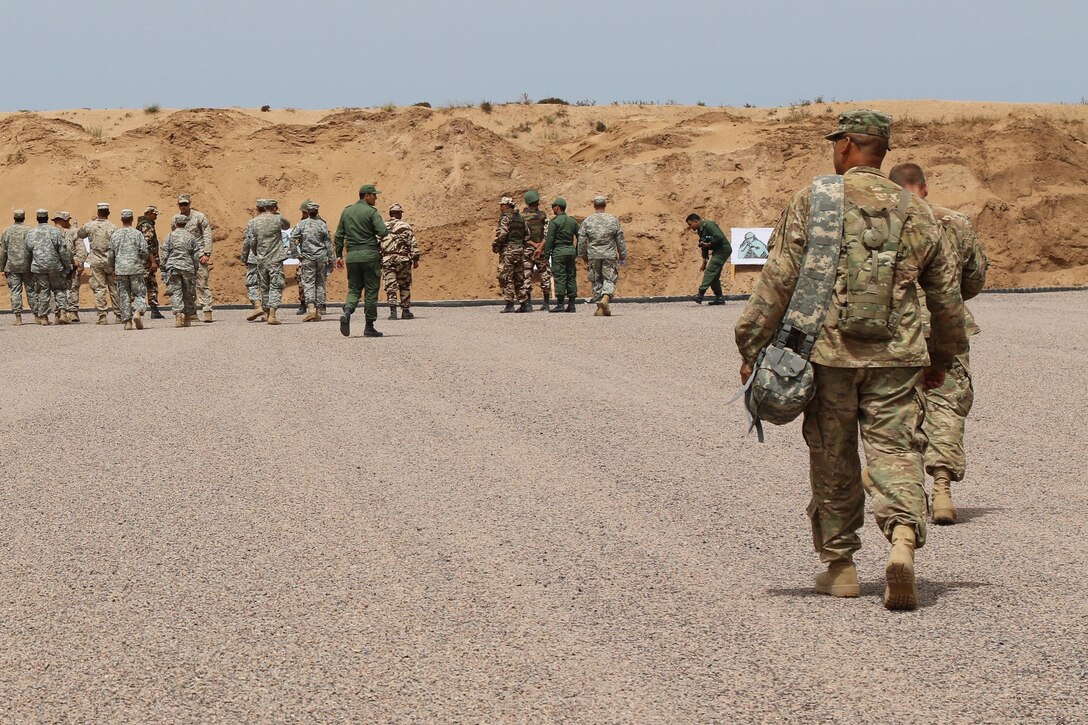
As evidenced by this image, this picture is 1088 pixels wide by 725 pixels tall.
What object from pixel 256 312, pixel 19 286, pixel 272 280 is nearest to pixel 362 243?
pixel 272 280

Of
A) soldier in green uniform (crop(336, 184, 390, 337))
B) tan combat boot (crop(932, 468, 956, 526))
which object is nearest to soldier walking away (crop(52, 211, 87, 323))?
soldier in green uniform (crop(336, 184, 390, 337))

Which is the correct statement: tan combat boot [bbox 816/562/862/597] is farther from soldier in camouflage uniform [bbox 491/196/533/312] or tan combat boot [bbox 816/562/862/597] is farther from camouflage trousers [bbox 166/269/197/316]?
soldier in camouflage uniform [bbox 491/196/533/312]

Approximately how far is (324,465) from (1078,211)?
37843 mm

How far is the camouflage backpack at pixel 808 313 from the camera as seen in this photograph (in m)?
5.75

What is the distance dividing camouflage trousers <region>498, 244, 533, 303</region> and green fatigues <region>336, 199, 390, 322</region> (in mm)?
6992

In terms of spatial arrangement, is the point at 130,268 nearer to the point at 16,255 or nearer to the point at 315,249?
the point at 315,249

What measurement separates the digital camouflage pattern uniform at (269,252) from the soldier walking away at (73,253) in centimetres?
412

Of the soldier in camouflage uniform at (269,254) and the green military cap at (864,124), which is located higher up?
the green military cap at (864,124)

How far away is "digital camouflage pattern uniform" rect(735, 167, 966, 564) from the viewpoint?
5.75 m

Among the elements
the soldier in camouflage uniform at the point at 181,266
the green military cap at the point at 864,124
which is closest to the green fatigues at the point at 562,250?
the soldier in camouflage uniform at the point at 181,266

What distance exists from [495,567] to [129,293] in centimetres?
1777

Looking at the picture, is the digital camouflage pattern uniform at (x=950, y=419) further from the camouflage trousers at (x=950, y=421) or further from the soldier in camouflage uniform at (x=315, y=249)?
the soldier in camouflage uniform at (x=315, y=249)

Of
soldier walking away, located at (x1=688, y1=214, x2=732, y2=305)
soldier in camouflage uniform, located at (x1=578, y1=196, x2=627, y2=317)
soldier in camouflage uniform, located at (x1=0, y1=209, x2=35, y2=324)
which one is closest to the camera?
soldier in camouflage uniform, located at (x1=578, y1=196, x2=627, y2=317)

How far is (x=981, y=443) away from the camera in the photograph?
10516mm
